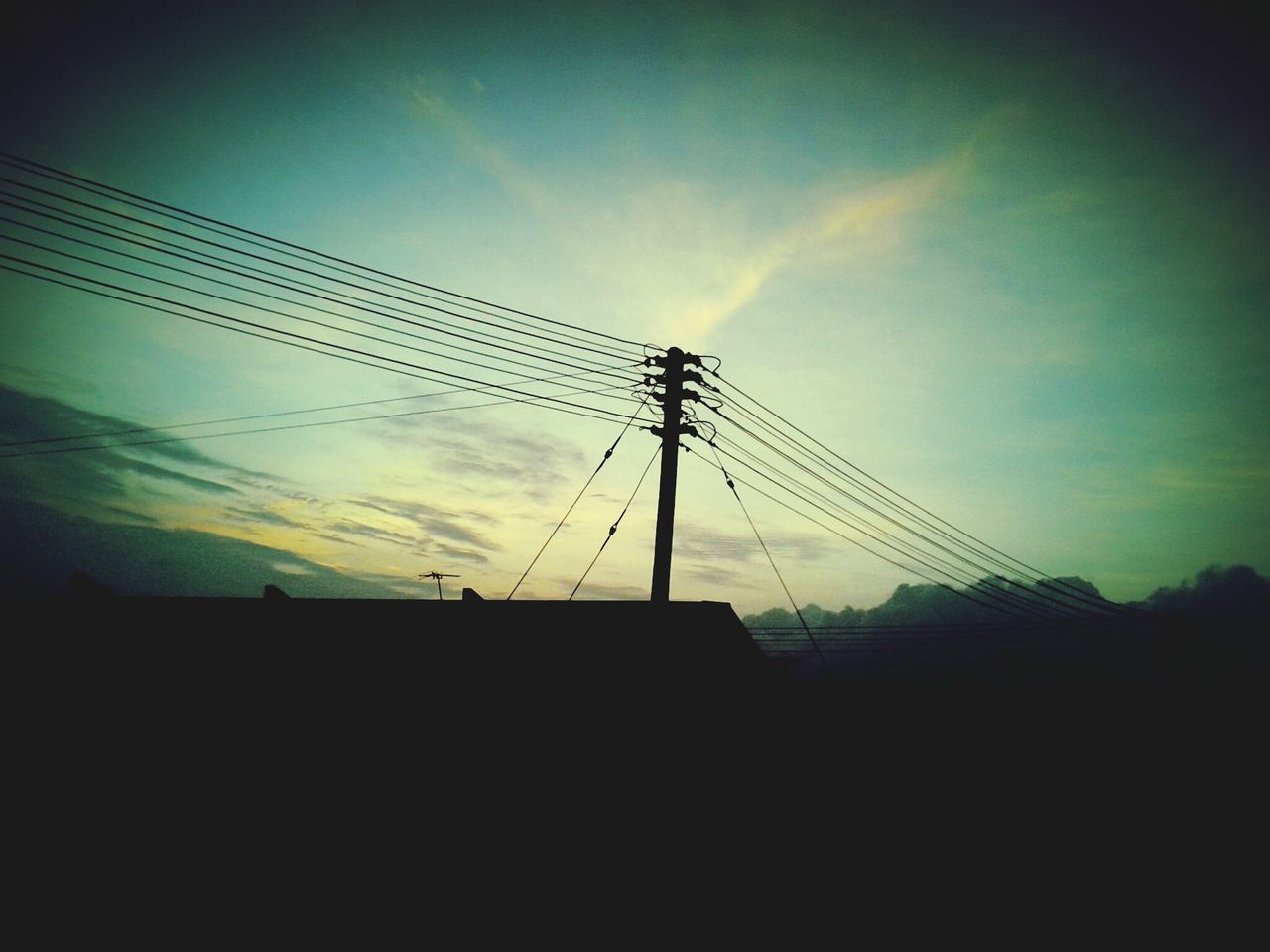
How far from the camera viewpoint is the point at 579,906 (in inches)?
288

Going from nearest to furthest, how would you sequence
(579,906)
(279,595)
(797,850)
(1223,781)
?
(579,906) < (797,850) < (279,595) < (1223,781)

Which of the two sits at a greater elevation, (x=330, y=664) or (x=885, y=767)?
(x=330, y=664)

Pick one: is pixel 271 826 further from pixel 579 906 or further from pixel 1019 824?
pixel 1019 824

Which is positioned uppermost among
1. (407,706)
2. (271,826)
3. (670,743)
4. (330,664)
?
(330,664)

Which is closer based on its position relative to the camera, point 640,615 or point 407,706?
point 407,706

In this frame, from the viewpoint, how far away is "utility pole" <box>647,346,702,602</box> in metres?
10.8

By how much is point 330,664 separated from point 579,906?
6.32 m

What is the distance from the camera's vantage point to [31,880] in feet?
22.3

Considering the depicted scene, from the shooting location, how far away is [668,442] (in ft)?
38.0

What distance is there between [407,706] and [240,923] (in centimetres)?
329

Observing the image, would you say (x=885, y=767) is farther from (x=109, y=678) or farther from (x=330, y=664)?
(x=109, y=678)

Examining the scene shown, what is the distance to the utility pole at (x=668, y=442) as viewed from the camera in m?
10.8

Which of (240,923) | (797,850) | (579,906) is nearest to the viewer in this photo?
(240,923)

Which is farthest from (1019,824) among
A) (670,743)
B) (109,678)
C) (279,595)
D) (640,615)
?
(109,678)
